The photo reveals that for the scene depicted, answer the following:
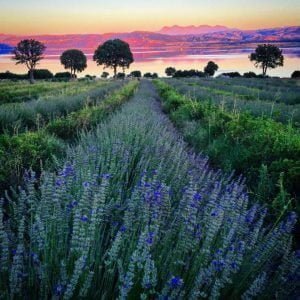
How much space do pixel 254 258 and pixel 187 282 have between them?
62cm

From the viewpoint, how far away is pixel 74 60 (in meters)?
83.4

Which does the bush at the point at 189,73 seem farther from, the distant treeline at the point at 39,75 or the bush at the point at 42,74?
the bush at the point at 42,74

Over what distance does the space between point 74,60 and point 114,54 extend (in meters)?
11.7

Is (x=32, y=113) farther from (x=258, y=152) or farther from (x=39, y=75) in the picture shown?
(x=39, y=75)

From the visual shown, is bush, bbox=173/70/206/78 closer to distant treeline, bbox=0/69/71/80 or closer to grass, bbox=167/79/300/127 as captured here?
distant treeline, bbox=0/69/71/80

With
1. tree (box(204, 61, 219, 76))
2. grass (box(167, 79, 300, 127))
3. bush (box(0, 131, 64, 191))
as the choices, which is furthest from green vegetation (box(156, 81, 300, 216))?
tree (box(204, 61, 219, 76))

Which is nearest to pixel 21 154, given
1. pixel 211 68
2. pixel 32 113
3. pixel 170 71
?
pixel 32 113

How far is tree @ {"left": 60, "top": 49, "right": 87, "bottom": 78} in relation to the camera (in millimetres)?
83375

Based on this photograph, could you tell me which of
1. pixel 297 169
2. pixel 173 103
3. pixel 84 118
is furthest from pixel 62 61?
pixel 297 169

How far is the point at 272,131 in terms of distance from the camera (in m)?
6.43

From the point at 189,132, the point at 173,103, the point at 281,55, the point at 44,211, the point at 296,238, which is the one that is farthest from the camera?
the point at 281,55

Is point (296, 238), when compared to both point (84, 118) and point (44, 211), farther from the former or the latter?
point (84, 118)

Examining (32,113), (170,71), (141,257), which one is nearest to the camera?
(141,257)

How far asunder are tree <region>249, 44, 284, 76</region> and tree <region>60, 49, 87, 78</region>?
38.2m
